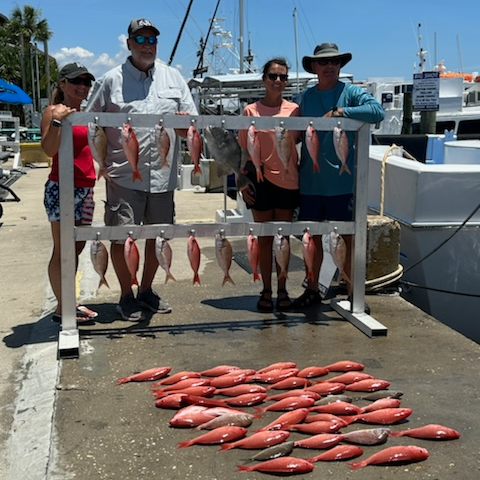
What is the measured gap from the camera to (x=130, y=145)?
14.4 ft

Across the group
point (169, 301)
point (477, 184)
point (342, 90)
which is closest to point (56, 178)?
point (169, 301)

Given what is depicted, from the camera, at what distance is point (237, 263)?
23.7ft

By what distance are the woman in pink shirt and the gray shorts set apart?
25.8 inches

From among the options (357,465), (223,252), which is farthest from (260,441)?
(223,252)

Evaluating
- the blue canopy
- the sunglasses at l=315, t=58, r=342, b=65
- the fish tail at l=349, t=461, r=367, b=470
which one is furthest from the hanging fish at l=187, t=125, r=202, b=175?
the blue canopy

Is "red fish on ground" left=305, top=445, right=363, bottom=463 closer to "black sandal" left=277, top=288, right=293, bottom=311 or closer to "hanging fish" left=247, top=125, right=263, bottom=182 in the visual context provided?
"hanging fish" left=247, top=125, right=263, bottom=182

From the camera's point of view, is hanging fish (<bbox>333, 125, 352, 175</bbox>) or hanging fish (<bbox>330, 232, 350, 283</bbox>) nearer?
hanging fish (<bbox>333, 125, 352, 175</bbox>)

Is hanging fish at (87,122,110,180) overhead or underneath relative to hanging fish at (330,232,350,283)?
overhead

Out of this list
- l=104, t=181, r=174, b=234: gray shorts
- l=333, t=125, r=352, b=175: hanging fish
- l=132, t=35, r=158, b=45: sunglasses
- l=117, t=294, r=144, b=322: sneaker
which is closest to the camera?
l=132, t=35, r=158, b=45: sunglasses

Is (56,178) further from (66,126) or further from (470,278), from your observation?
(470,278)

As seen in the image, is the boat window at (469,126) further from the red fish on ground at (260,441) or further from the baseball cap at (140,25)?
the red fish on ground at (260,441)

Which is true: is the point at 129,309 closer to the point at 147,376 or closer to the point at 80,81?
the point at 147,376

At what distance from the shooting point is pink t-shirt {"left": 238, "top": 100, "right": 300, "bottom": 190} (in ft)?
16.6

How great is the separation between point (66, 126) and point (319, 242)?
7.75ft
